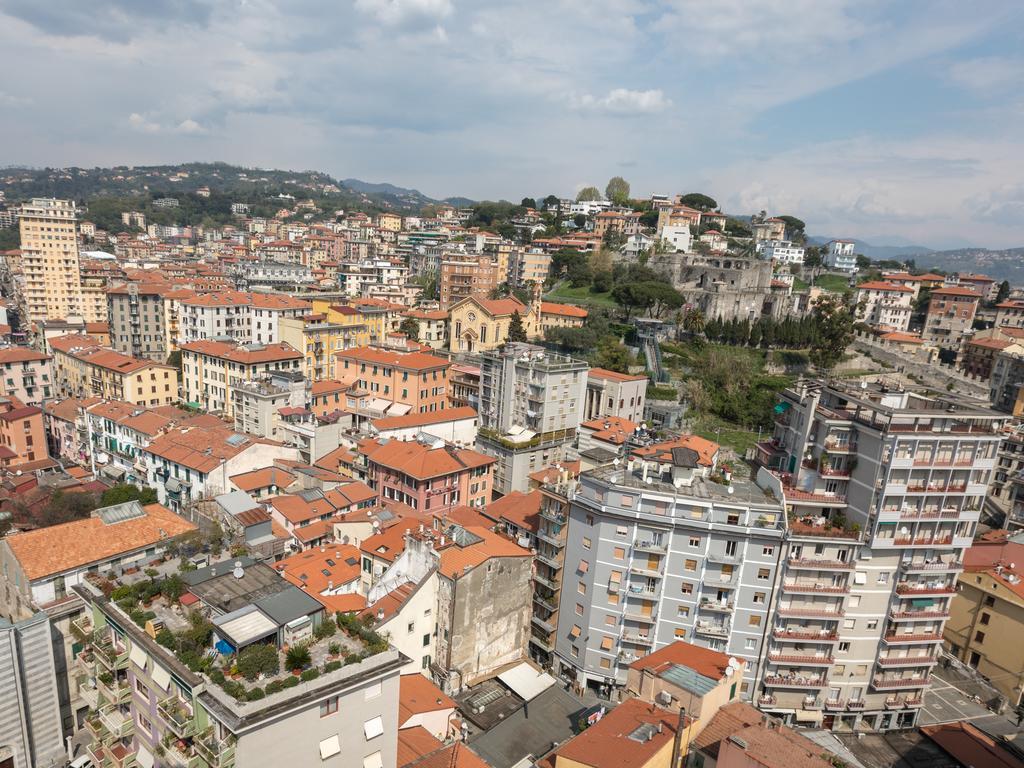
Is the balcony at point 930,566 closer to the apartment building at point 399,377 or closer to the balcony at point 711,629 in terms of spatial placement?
the balcony at point 711,629

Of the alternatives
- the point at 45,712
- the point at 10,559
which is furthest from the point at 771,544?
the point at 10,559

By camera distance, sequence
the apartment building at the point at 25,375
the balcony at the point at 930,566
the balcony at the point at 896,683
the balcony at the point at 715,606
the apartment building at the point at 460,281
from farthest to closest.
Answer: the apartment building at the point at 460,281, the apartment building at the point at 25,375, the balcony at the point at 896,683, the balcony at the point at 930,566, the balcony at the point at 715,606

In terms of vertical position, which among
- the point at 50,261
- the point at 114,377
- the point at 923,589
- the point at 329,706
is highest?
the point at 50,261

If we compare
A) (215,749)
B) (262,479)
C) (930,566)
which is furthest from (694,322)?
(215,749)

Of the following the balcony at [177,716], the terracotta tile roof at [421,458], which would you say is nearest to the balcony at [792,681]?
the terracotta tile roof at [421,458]

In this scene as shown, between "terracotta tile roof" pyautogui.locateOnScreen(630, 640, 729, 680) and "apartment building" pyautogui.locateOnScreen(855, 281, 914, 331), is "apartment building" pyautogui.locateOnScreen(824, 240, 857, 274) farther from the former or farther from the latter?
"terracotta tile roof" pyautogui.locateOnScreen(630, 640, 729, 680)

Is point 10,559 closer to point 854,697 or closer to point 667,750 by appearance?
point 667,750

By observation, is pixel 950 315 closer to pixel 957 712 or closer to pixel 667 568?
pixel 957 712
